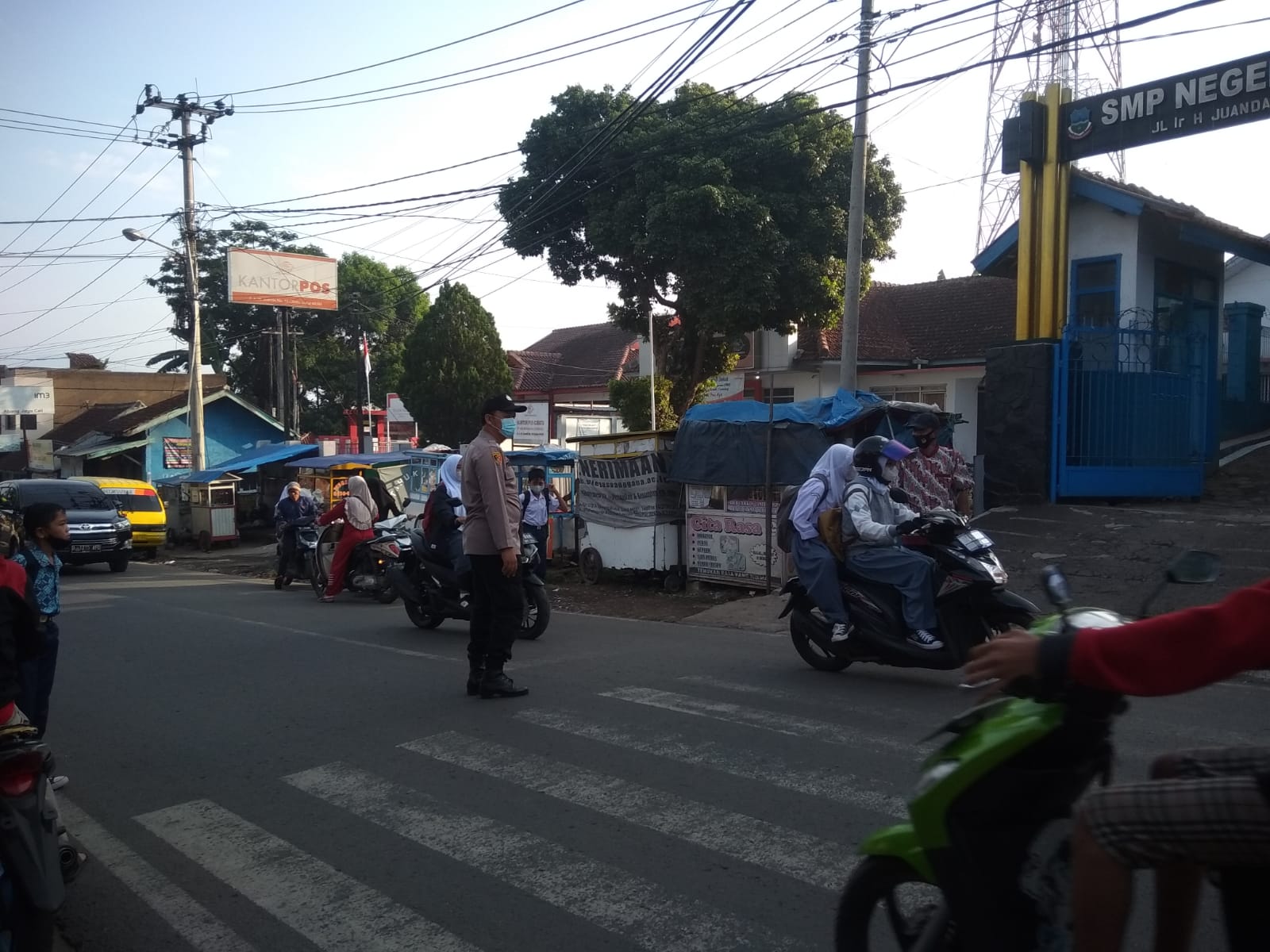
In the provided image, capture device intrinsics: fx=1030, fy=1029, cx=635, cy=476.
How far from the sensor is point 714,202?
21.8 m

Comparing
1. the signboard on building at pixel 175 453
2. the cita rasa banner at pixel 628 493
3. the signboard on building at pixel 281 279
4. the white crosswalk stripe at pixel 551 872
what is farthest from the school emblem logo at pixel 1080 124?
the signboard on building at pixel 175 453

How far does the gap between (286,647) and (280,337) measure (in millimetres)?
23585

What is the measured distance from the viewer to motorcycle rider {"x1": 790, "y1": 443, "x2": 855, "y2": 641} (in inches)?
281

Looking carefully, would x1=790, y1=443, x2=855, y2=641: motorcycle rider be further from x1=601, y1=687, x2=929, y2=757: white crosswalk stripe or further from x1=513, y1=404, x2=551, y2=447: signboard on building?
x1=513, y1=404, x2=551, y2=447: signboard on building

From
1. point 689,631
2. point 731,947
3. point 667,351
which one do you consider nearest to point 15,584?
point 731,947

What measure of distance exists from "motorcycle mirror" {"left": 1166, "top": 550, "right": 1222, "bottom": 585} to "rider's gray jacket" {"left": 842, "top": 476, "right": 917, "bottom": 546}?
14.3 feet

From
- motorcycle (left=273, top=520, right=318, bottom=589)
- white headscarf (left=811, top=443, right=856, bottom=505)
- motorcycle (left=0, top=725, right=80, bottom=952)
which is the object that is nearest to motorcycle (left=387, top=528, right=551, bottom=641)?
white headscarf (left=811, top=443, right=856, bottom=505)

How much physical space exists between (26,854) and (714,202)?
2014 centimetres

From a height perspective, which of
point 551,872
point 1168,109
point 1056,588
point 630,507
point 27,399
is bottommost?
point 551,872

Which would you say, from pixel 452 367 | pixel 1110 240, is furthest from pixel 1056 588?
pixel 452 367

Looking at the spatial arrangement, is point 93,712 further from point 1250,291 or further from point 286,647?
point 1250,291

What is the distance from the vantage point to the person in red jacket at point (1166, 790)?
82.9 inches

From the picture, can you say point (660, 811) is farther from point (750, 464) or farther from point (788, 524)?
point (750, 464)

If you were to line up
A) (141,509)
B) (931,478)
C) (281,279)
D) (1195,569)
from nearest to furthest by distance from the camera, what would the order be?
(1195,569) → (931,478) → (141,509) → (281,279)
